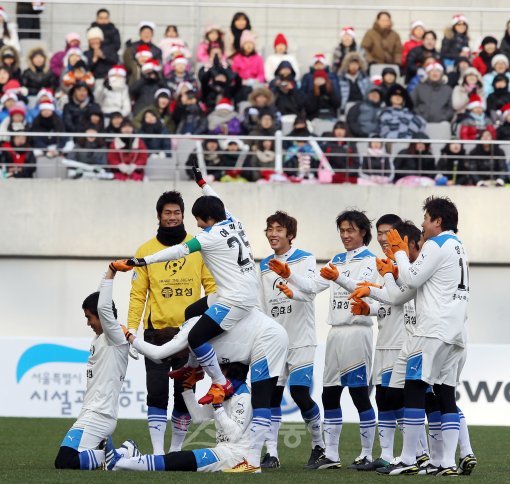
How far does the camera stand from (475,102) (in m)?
21.7

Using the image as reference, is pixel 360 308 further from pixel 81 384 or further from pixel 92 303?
pixel 81 384

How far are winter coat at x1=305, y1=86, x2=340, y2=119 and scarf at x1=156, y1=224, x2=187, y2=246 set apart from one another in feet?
35.5

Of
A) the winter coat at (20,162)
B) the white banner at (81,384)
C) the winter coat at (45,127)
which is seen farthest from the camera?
the winter coat at (45,127)

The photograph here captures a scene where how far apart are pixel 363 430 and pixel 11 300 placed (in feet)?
34.3

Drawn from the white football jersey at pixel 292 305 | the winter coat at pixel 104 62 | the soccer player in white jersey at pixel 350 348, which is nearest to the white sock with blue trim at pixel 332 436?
the soccer player in white jersey at pixel 350 348

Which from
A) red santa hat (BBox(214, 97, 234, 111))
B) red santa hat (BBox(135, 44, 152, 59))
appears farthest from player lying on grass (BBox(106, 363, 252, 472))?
red santa hat (BBox(135, 44, 152, 59))

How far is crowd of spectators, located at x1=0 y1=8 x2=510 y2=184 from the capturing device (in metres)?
20.6

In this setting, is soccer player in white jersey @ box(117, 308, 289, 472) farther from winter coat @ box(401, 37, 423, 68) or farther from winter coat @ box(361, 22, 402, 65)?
winter coat @ box(361, 22, 402, 65)

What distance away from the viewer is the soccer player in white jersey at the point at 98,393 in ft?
33.6

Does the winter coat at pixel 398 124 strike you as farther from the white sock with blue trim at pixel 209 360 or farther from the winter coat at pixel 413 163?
the white sock with blue trim at pixel 209 360

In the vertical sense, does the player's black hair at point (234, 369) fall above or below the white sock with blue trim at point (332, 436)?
above

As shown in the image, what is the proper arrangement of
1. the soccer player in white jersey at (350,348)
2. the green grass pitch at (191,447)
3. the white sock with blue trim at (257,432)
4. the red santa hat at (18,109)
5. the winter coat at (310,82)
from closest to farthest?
the green grass pitch at (191,447) < the white sock with blue trim at (257,432) < the soccer player in white jersey at (350,348) < the red santa hat at (18,109) < the winter coat at (310,82)

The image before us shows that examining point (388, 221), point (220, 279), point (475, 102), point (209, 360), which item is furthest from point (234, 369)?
point (475, 102)

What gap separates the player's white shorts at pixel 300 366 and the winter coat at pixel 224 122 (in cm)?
976
